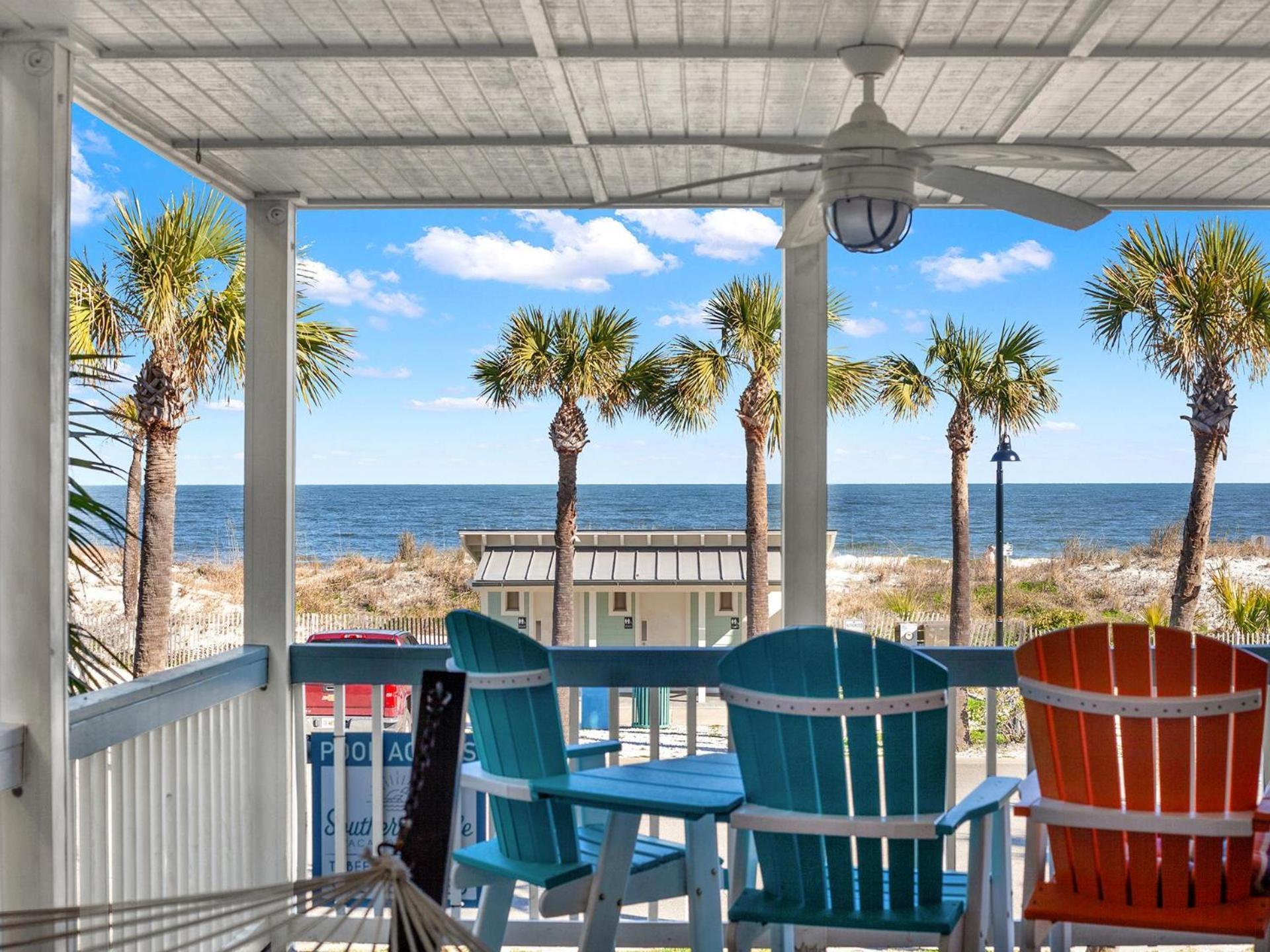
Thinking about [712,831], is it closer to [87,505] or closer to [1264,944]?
[1264,944]

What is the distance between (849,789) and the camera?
259cm

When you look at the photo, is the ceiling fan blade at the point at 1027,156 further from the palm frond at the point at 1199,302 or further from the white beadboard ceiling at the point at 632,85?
the palm frond at the point at 1199,302

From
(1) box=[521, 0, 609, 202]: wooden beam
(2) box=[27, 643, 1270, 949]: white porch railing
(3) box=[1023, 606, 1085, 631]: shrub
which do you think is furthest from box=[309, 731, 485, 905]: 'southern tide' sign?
(3) box=[1023, 606, 1085, 631]: shrub

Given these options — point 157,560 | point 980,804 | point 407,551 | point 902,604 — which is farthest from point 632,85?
point 407,551

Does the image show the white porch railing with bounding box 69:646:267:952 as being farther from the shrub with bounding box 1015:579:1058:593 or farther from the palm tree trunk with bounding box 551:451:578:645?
the shrub with bounding box 1015:579:1058:593

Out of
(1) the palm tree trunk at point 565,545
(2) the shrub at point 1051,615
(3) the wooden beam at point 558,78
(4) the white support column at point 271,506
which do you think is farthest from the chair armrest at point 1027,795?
(2) the shrub at point 1051,615

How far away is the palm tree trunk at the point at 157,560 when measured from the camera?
13805 mm

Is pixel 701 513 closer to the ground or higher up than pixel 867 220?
closer to the ground

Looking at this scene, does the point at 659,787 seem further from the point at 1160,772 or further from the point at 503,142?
the point at 503,142

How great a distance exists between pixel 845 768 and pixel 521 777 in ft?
2.61

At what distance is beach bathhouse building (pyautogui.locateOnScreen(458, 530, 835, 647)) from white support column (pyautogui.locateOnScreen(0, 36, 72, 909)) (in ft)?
72.6

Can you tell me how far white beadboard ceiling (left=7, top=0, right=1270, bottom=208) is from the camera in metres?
2.74

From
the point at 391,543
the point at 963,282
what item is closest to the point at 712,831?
the point at 391,543

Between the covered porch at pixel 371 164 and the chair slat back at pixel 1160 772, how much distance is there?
996mm
